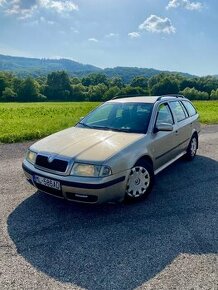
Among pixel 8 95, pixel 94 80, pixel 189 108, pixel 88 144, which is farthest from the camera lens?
pixel 94 80

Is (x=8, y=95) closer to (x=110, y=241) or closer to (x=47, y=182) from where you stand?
(x=47, y=182)

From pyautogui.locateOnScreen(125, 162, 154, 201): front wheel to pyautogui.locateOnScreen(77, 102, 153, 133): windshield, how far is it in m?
0.71

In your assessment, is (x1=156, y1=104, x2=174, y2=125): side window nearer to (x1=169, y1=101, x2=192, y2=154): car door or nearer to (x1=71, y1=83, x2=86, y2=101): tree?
(x1=169, y1=101, x2=192, y2=154): car door

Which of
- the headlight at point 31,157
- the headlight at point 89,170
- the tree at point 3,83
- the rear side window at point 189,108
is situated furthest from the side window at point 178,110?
the tree at point 3,83

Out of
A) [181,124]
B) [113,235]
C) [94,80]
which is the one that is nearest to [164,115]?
[181,124]

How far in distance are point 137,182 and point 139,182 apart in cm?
6

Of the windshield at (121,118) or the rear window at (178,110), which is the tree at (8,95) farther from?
→ the windshield at (121,118)

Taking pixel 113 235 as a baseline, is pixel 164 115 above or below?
above

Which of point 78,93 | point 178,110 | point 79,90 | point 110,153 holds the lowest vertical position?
point 78,93

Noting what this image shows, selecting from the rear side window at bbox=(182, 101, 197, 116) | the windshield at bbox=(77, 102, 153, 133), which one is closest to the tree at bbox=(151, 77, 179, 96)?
the rear side window at bbox=(182, 101, 197, 116)

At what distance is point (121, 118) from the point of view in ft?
18.4

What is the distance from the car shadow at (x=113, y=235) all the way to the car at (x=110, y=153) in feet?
1.14

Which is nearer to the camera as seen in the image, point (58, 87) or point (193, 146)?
point (193, 146)

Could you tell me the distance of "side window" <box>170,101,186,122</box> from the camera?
641 centimetres
